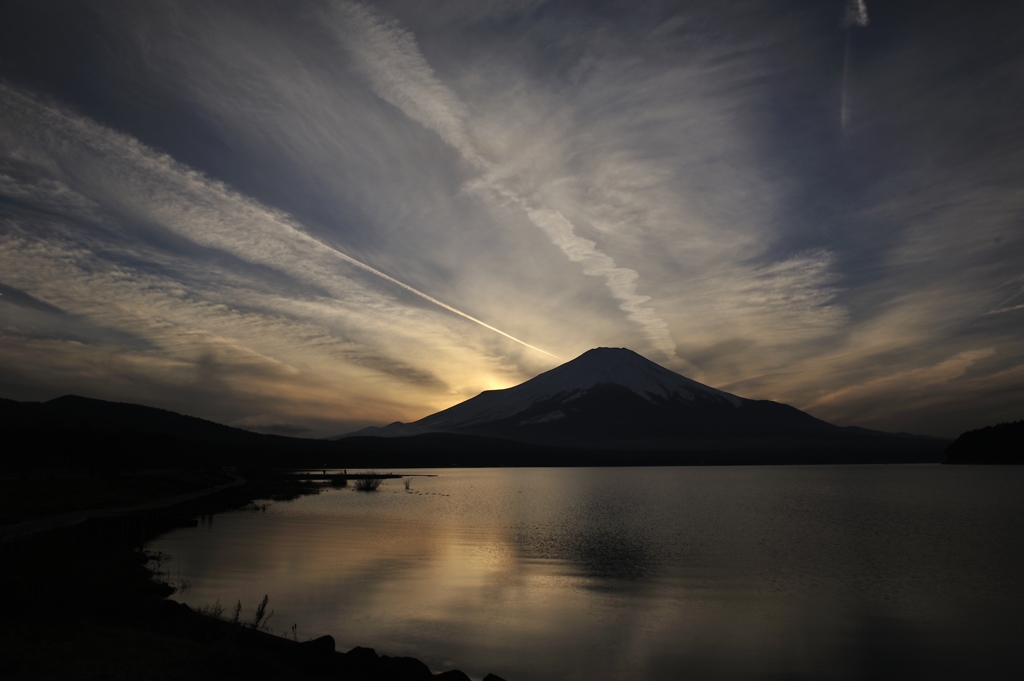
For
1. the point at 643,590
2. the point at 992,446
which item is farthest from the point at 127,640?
the point at 992,446

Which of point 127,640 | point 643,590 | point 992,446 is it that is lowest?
point 643,590

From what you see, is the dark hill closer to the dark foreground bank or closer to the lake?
the lake

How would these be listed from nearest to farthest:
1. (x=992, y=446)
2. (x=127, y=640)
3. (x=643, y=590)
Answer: (x=127, y=640), (x=643, y=590), (x=992, y=446)

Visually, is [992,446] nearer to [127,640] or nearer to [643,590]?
[643,590]

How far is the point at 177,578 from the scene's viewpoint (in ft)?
72.1

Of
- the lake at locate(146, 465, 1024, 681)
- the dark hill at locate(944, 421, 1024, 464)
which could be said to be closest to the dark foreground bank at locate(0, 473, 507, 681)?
the lake at locate(146, 465, 1024, 681)

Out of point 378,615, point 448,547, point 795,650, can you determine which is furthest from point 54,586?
point 448,547

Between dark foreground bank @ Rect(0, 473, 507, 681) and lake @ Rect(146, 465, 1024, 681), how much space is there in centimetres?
208

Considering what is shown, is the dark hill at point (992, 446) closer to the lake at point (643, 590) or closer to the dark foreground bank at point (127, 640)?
Result: the lake at point (643, 590)

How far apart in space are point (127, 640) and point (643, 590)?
51.3ft

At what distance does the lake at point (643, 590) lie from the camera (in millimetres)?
14547

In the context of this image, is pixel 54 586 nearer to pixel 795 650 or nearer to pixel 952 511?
pixel 795 650

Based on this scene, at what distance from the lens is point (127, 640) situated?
1179 centimetres

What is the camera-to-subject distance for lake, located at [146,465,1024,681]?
1455 centimetres
